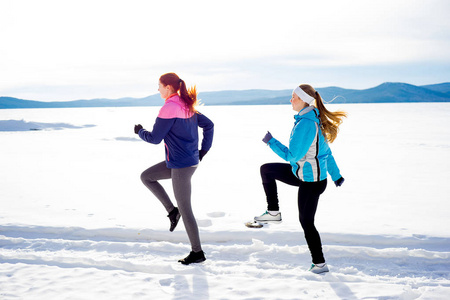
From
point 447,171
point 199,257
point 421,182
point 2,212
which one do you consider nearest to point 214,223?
point 199,257

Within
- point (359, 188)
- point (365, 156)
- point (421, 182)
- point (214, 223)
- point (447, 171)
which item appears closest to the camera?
point (214, 223)

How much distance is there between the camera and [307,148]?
318 cm

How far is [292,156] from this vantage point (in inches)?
127

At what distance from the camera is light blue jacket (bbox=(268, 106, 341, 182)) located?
3184 mm

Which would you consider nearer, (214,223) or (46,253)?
(46,253)

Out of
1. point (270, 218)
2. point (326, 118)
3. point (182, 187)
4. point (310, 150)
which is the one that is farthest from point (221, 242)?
point (326, 118)

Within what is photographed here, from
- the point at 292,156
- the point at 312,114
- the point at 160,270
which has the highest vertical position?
the point at 312,114

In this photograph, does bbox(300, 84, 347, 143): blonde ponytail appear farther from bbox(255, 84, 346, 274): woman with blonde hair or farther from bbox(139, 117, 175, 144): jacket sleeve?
bbox(139, 117, 175, 144): jacket sleeve

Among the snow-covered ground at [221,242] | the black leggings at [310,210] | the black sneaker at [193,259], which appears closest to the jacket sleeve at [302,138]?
the black leggings at [310,210]

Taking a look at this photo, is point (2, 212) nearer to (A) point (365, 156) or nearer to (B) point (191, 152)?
(B) point (191, 152)

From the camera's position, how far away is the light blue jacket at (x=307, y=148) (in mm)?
3184

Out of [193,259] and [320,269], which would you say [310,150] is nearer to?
[320,269]

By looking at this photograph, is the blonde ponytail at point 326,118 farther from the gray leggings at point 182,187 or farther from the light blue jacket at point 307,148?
the gray leggings at point 182,187

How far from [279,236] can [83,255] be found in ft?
7.22
